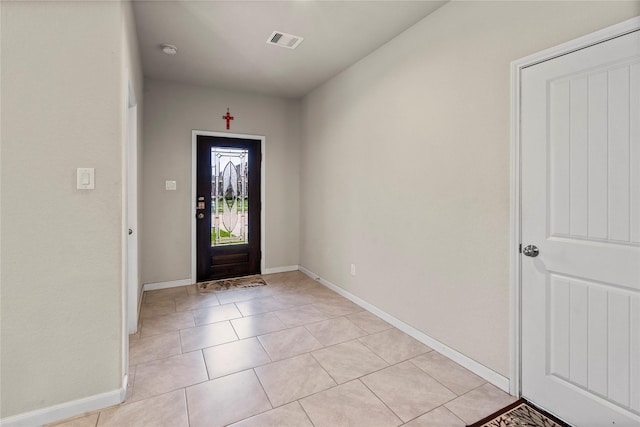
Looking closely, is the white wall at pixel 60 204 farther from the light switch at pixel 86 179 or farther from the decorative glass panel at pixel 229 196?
the decorative glass panel at pixel 229 196

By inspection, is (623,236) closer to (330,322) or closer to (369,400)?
(369,400)

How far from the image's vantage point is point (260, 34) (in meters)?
2.91

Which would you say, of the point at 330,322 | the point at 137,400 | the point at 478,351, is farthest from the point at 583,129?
the point at 137,400

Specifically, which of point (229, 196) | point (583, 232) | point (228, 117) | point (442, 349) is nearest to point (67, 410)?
point (442, 349)

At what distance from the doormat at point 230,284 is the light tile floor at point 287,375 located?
74 cm

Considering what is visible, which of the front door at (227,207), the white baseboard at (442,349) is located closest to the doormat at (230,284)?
the front door at (227,207)

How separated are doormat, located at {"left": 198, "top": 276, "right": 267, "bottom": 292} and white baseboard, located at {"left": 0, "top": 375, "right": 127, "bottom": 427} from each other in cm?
221

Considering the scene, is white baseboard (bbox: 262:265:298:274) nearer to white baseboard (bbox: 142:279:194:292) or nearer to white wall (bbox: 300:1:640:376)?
white baseboard (bbox: 142:279:194:292)

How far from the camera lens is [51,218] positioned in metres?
1.73

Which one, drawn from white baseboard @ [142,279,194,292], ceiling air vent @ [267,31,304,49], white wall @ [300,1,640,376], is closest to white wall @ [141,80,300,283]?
white baseboard @ [142,279,194,292]

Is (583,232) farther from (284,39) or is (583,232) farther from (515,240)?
(284,39)

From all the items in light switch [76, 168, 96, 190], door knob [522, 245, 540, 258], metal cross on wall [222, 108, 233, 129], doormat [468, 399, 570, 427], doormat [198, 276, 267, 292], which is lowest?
doormat [468, 399, 570, 427]

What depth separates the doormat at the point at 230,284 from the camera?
4.18 meters

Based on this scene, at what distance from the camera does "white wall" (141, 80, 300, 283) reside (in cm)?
412
